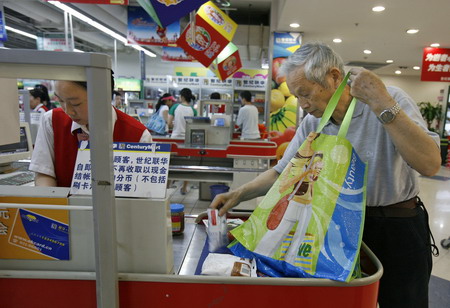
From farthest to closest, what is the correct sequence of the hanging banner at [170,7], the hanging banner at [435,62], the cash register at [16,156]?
the hanging banner at [435,62] < the hanging banner at [170,7] < the cash register at [16,156]

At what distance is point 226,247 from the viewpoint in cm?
125

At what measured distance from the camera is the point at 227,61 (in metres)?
7.65

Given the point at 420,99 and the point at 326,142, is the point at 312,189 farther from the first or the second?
the point at 420,99

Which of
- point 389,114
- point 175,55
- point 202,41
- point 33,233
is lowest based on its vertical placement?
point 33,233

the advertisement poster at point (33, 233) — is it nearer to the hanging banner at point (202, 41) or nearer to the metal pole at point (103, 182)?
the metal pole at point (103, 182)

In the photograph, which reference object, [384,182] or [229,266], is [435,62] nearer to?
[384,182]

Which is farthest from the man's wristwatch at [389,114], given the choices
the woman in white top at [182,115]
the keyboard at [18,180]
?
the woman in white top at [182,115]

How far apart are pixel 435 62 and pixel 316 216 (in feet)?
32.1

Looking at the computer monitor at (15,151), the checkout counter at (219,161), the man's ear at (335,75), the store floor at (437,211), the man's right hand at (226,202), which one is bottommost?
the store floor at (437,211)

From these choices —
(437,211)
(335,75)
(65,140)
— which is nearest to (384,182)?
(335,75)

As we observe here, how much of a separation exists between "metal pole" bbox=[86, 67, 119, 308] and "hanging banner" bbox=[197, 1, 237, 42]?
16.4ft

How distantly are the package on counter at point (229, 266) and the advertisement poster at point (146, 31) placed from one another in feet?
23.8

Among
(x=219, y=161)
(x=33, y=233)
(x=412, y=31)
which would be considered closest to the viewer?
(x=33, y=233)

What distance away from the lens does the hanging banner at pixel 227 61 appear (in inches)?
296
